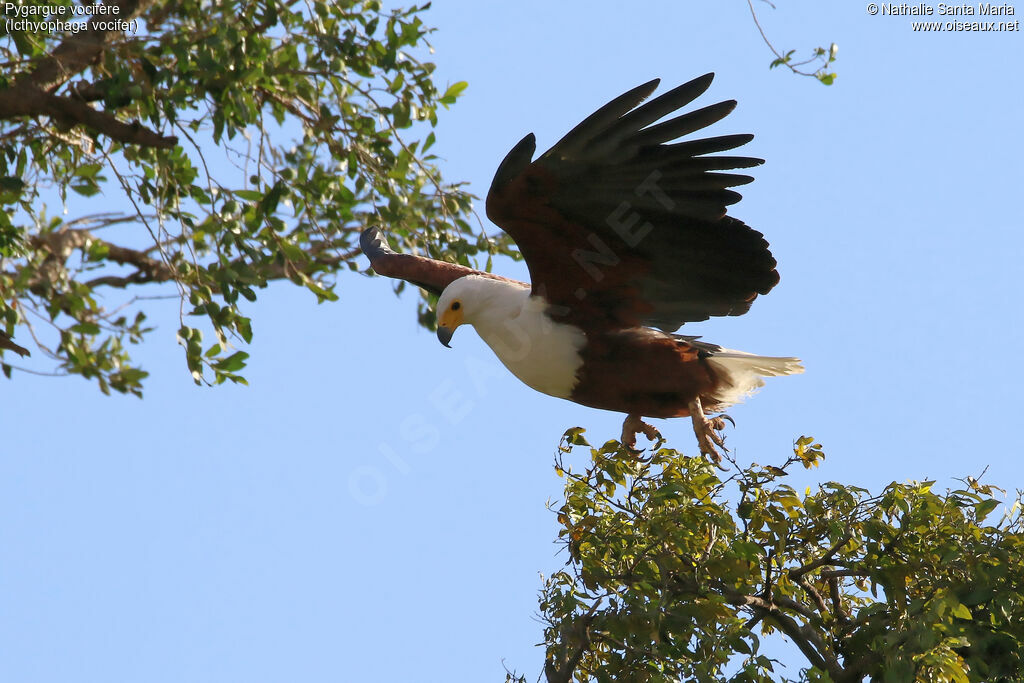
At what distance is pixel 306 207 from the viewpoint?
17.9 ft

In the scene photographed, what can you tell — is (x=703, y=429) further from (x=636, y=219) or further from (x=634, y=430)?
(x=636, y=219)

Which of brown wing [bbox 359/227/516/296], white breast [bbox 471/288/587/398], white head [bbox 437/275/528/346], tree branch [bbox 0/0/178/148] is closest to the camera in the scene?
white breast [bbox 471/288/587/398]

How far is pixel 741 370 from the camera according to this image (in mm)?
4250

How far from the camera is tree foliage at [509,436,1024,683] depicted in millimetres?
2512

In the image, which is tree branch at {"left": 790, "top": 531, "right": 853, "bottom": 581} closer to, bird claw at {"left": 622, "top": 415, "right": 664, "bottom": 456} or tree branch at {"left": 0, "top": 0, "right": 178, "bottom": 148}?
bird claw at {"left": 622, "top": 415, "right": 664, "bottom": 456}

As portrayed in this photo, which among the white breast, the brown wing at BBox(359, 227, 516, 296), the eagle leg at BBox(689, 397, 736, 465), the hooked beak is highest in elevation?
the brown wing at BBox(359, 227, 516, 296)

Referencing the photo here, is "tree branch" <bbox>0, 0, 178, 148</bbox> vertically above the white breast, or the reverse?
"tree branch" <bbox>0, 0, 178, 148</bbox>

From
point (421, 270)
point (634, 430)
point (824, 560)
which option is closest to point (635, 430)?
point (634, 430)

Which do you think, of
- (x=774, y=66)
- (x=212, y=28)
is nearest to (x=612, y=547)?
(x=774, y=66)

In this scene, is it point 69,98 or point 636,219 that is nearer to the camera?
point 636,219

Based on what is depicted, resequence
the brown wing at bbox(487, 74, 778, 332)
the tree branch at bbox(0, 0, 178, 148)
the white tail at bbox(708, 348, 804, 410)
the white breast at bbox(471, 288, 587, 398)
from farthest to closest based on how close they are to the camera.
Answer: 1. the tree branch at bbox(0, 0, 178, 148)
2. the white tail at bbox(708, 348, 804, 410)
3. the white breast at bbox(471, 288, 587, 398)
4. the brown wing at bbox(487, 74, 778, 332)

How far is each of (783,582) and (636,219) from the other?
153cm

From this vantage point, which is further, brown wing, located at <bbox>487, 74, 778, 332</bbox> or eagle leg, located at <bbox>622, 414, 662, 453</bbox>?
eagle leg, located at <bbox>622, 414, 662, 453</bbox>

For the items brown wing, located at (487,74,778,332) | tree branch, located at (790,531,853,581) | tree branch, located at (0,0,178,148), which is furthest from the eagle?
tree branch, located at (0,0,178,148)
